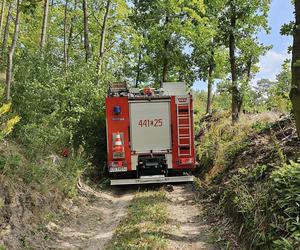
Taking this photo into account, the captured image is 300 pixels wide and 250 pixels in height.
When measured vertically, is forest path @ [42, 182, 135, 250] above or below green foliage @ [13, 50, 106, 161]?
below

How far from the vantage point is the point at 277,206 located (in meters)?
6.82

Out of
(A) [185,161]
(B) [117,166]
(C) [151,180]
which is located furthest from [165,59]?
(C) [151,180]

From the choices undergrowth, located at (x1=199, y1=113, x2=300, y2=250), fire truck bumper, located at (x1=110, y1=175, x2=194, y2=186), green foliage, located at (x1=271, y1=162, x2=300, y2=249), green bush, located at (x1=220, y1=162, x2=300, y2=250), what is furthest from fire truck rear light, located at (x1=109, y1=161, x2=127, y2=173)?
green foliage, located at (x1=271, y1=162, x2=300, y2=249)

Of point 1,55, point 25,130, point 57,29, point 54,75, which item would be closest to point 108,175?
point 54,75

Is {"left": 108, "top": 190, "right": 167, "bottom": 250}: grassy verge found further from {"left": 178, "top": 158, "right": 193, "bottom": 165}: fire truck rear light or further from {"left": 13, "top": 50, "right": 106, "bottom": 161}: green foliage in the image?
{"left": 13, "top": 50, "right": 106, "bottom": 161}: green foliage

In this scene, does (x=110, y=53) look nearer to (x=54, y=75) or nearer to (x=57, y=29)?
(x=57, y=29)

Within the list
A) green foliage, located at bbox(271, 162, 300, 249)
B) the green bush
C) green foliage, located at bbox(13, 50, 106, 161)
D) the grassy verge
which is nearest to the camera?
green foliage, located at bbox(271, 162, 300, 249)

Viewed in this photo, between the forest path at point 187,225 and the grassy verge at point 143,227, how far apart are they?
0.20 meters

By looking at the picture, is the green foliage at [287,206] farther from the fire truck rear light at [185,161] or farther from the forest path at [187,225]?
the fire truck rear light at [185,161]

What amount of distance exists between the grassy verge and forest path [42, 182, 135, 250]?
0.33 metres

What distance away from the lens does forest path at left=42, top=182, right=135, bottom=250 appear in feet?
27.9

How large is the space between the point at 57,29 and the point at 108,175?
18262 millimetres

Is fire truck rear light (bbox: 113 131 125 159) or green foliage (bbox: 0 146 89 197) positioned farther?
fire truck rear light (bbox: 113 131 125 159)

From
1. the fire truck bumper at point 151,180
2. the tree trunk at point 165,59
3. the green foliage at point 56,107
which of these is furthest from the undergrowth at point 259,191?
the tree trunk at point 165,59
